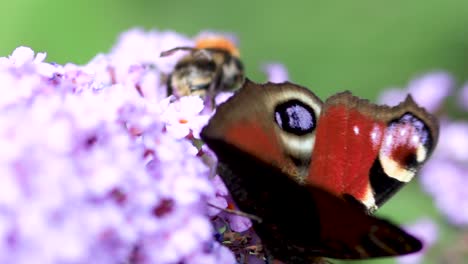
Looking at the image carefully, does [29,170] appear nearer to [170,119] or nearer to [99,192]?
[99,192]

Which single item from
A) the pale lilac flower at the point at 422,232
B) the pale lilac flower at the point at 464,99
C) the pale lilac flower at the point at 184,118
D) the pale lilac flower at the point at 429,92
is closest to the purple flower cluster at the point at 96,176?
the pale lilac flower at the point at 184,118

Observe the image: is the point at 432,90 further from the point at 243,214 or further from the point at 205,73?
the point at 243,214

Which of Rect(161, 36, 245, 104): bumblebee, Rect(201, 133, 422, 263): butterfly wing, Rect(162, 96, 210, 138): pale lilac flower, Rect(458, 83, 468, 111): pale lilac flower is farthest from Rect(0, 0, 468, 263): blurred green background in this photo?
Rect(201, 133, 422, 263): butterfly wing

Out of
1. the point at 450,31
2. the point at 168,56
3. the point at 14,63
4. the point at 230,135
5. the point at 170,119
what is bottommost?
the point at 230,135

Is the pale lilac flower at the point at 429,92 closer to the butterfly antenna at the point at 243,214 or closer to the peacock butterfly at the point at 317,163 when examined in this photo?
the peacock butterfly at the point at 317,163

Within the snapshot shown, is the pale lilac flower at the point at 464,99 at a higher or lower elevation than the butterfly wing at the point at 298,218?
higher

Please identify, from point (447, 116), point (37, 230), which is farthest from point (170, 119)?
point (447, 116)

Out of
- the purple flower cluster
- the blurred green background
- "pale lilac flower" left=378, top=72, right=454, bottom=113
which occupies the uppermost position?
the blurred green background

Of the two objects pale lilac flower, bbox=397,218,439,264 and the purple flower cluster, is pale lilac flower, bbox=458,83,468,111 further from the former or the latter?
the purple flower cluster
